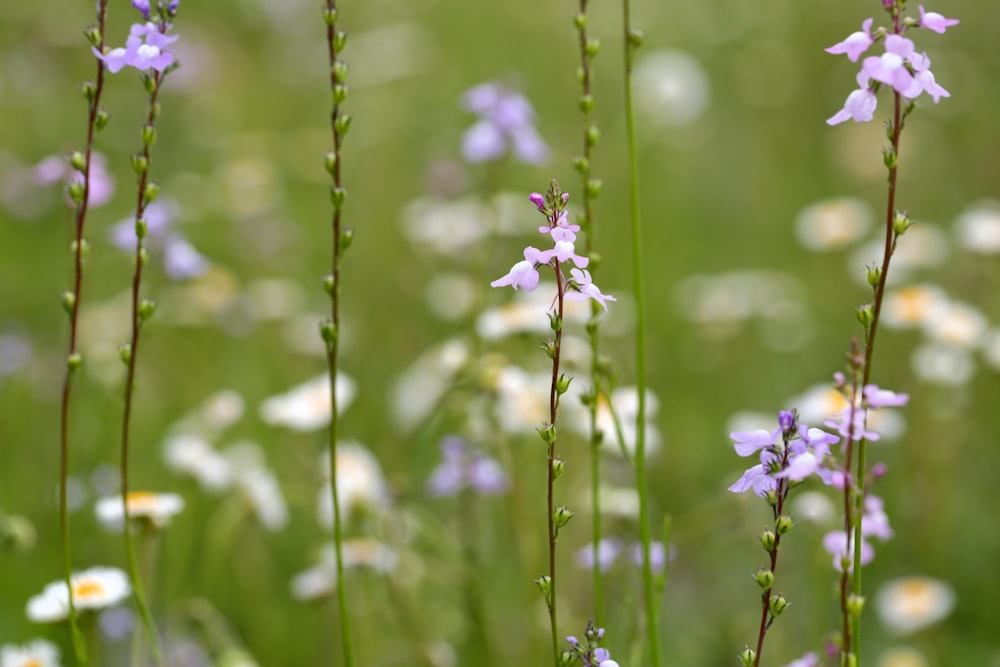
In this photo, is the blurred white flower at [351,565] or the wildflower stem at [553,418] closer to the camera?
the wildflower stem at [553,418]

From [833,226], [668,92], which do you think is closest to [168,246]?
[833,226]

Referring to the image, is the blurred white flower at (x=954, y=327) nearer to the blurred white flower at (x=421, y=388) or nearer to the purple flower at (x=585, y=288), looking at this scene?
the blurred white flower at (x=421, y=388)

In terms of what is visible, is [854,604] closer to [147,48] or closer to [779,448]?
[779,448]

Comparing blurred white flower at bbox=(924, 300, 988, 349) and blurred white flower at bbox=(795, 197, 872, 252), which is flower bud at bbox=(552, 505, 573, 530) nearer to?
blurred white flower at bbox=(924, 300, 988, 349)

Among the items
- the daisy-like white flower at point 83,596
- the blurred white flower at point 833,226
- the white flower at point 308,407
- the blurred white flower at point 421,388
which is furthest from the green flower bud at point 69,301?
the blurred white flower at point 833,226

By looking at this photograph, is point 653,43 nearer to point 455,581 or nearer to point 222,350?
point 222,350

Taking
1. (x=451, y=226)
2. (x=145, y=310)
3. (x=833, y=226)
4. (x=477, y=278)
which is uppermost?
(x=833, y=226)
